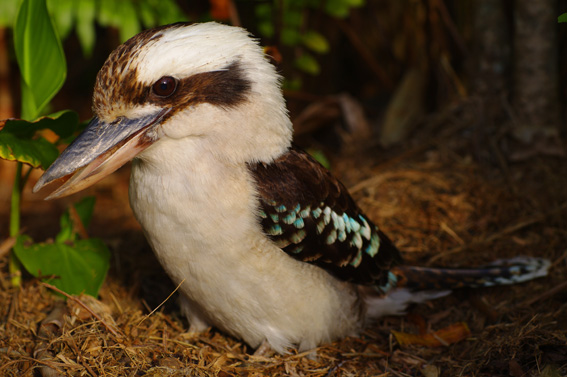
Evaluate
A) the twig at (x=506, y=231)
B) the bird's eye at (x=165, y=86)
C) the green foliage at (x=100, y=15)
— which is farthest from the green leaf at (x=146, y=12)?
the twig at (x=506, y=231)

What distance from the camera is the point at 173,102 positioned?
259 cm

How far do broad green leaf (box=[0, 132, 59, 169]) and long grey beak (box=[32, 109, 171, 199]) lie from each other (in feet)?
0.81

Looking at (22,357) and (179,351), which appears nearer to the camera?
(22,357)

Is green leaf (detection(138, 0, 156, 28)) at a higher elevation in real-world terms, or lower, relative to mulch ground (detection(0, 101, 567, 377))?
higher

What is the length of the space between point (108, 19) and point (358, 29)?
2.78m

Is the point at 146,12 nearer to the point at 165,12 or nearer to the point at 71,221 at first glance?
the point at 165,12

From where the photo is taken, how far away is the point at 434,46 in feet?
18.0

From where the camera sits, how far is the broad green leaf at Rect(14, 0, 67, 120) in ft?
10.5

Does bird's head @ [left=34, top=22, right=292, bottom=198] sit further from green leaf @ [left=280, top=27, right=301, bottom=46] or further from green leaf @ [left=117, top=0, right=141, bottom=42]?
green leaf @ [left=280, top=27, right=301, bottom=46]

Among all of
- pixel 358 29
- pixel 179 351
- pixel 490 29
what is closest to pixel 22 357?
pixel 179 351

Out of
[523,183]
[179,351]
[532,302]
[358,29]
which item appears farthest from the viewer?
[358,29]

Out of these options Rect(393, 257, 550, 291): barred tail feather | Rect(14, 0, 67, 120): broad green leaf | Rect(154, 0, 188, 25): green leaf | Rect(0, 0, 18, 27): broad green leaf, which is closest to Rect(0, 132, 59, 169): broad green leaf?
Rect(14, 0, 67, 120): broad green leaf

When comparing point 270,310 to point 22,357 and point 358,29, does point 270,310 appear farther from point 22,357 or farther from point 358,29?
point 358,29

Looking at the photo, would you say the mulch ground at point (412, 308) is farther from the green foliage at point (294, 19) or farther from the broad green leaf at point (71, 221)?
the green foliage at point (294, 19)
